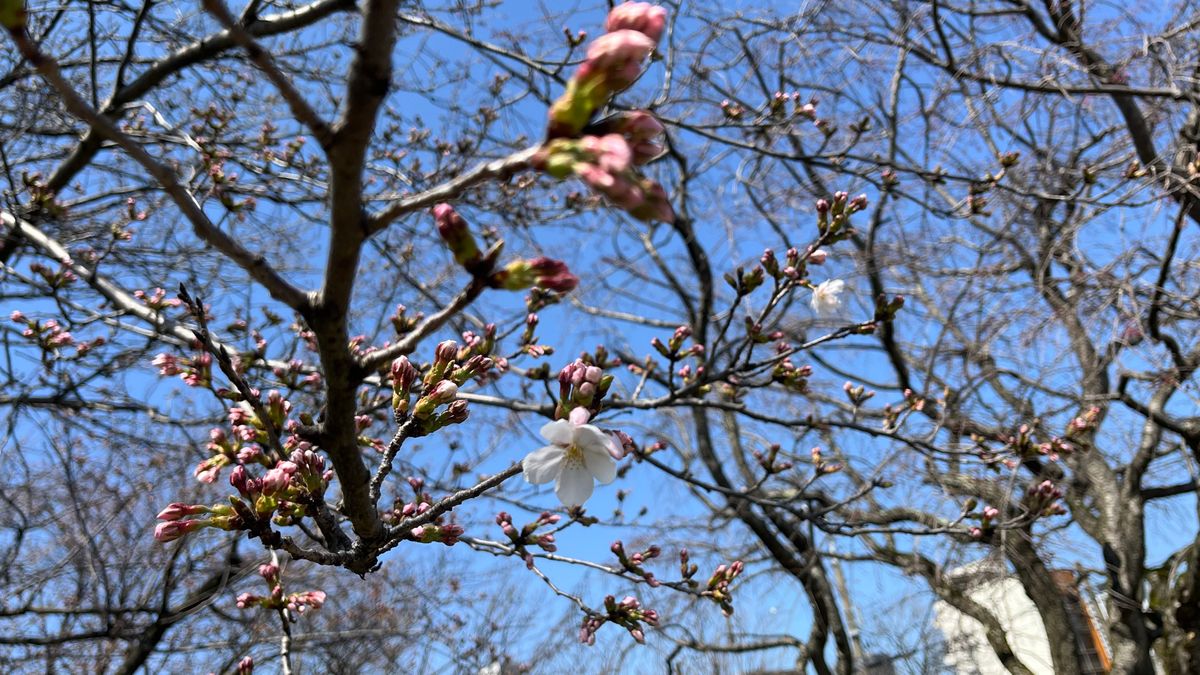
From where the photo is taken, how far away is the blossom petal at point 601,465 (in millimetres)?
1523

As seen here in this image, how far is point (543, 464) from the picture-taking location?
5.17ft

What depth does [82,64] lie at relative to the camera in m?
3.96

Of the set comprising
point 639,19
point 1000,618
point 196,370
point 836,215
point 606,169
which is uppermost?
point 836,215

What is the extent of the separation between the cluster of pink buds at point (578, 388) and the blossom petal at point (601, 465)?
0.44 feet

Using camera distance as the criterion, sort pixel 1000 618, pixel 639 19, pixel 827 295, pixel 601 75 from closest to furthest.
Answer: pixel 601 75 < pixel 639 19 < pixel 827 295 < pixel 1000 618

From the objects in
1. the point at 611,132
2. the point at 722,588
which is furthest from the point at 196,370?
the point at 722,588

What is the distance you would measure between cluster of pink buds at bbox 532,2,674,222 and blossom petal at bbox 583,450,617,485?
78 centimetres

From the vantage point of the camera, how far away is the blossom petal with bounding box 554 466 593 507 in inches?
61.5

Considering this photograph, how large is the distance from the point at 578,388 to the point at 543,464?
277mm

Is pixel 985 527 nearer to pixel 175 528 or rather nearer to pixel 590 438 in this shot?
pixel 590 438

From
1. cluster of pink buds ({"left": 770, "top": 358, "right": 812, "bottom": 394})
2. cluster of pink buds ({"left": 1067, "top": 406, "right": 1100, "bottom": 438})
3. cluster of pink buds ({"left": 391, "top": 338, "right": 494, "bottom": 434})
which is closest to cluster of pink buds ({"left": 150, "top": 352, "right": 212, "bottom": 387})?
cluster of pink buds ({"left": 391, "top": 338, "right": 494, "bottom": 434})

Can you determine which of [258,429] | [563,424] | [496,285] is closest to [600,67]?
[496,285]

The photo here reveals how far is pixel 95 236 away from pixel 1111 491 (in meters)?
7.11

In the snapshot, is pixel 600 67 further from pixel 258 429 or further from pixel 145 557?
pixel 145 557
